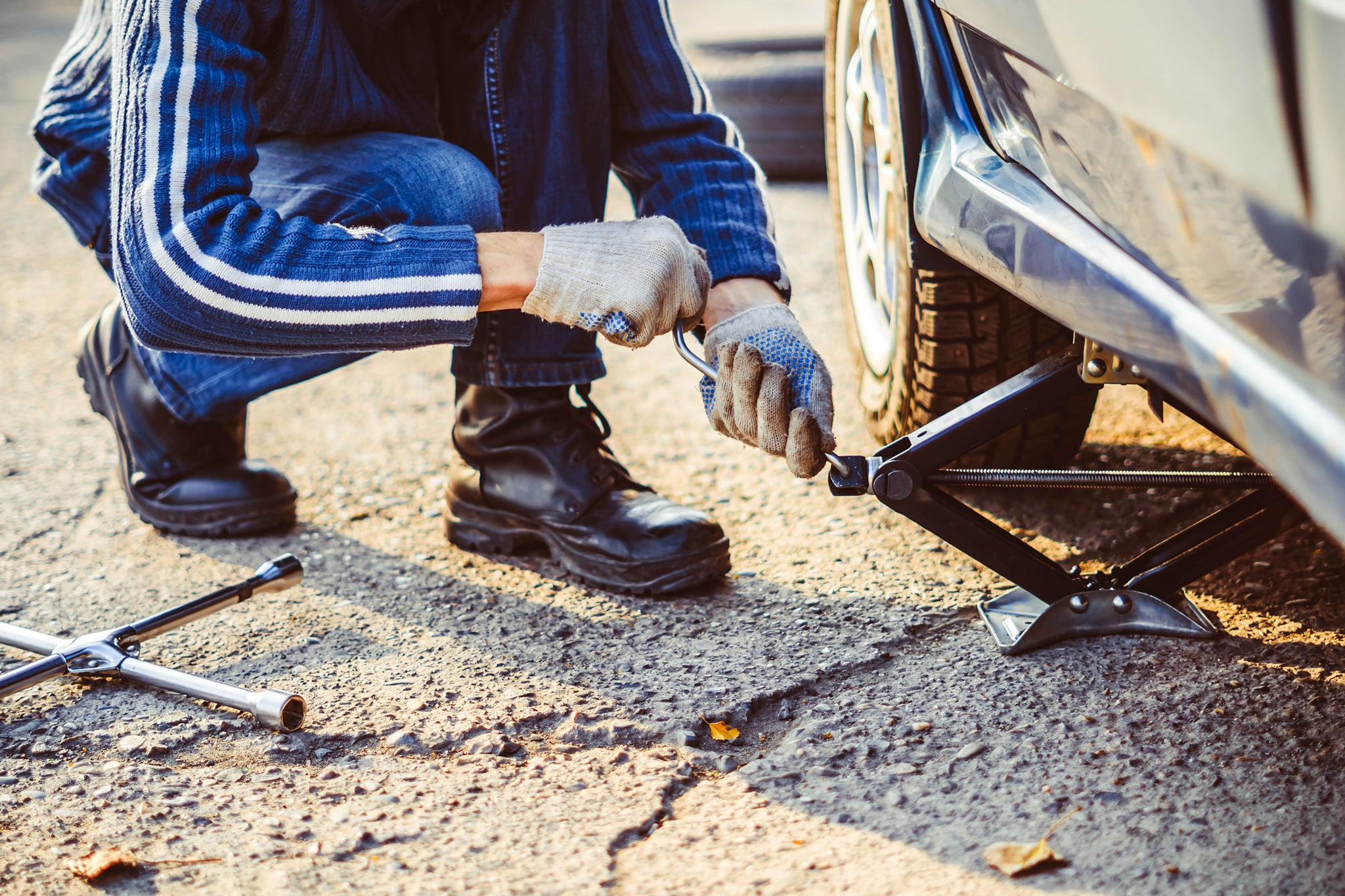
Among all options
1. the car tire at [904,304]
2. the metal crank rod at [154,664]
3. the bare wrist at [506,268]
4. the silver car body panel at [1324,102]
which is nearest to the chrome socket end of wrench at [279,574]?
the metal crank rod at [154,664]

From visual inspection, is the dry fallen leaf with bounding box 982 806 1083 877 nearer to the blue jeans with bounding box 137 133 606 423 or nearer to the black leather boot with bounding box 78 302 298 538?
the blue jeans with bounding box 137 133 606 423

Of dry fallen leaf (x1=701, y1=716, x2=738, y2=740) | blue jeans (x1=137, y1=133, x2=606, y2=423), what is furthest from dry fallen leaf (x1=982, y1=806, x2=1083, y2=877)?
blue jeans (x1=137, y1=133, x2=606, y2=423)

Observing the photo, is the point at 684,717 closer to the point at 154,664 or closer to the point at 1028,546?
the point at 1028,546

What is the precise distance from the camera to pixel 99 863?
1.03 m

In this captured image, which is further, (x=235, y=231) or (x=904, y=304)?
(x=904, y=304)

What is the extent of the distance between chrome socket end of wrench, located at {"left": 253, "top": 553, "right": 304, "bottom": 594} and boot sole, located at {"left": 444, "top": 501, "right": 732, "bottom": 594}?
29 centimetres

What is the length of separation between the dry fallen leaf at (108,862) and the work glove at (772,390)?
709 mm

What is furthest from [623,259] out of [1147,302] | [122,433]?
[122,433]

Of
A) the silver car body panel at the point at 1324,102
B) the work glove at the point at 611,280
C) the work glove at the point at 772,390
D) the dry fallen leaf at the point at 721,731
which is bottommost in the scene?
the dry fallen leaf at the point at 721,731

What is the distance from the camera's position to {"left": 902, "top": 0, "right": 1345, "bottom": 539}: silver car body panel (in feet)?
2.29

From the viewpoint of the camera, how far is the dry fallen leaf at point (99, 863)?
1.02 m

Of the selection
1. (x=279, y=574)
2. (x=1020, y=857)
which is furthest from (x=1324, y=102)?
(x=279, y=574)

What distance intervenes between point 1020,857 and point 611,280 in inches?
27.4

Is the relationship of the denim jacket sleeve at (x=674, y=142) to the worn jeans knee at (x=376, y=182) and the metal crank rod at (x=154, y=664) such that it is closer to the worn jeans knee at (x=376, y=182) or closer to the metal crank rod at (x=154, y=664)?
the worn jeans knee at (x=376, y=182)
